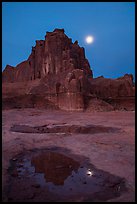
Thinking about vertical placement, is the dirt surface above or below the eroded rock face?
below

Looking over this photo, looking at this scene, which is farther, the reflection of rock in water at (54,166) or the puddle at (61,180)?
the reflection of rock in water at (54,166)

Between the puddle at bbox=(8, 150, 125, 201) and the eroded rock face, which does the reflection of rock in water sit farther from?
the eroded rock face

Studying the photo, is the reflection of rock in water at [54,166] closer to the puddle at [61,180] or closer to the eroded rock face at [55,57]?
the puddle at [61,180]

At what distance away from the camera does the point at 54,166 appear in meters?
6.07

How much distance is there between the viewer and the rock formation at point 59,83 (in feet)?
107

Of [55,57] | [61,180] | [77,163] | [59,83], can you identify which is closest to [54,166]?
[77,163]

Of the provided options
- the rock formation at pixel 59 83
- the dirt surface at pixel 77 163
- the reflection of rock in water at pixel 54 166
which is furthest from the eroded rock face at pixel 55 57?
the reflection of rock in water at pixel 54 166

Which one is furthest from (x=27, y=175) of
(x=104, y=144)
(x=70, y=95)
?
(x=70, y=95)

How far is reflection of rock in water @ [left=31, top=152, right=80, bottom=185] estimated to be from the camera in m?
5.25

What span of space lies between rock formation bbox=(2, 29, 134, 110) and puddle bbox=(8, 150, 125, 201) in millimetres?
24289

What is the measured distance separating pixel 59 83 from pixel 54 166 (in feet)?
97.2

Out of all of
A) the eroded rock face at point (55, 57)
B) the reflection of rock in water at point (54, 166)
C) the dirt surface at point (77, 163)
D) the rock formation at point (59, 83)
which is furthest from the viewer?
the eroded rock face at point (55, 57)

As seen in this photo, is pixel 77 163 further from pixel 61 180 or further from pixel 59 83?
pixel 59 83

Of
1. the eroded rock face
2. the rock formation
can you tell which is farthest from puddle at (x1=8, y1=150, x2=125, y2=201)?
the eroded rock face
